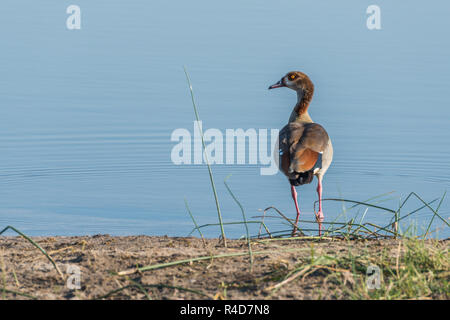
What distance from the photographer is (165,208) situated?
32.1 ft

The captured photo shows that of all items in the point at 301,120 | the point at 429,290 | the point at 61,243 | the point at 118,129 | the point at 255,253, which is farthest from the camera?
the point at 118,129

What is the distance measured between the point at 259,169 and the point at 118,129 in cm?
274

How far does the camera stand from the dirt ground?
4.89 metres

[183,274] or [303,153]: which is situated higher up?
[303,153]

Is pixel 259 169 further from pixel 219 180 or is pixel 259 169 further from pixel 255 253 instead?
pixel 255 253

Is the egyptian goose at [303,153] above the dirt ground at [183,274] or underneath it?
above

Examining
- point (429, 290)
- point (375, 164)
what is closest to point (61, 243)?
point (429, 290)

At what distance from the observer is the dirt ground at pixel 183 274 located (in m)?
4.89

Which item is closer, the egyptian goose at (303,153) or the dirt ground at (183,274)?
the dirt ground at (183,274)

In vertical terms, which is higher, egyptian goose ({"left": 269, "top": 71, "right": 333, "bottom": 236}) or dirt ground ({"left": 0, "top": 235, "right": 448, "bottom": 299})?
egyptian goose ({"left": 269, "top": 71, "right": 333, "bottom": 236})

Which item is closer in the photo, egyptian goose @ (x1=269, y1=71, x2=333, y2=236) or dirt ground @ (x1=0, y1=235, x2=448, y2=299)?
dirt ground @ (x1=0, y1=235, x2=448, y2=299)

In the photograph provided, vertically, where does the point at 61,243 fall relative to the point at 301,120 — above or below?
below

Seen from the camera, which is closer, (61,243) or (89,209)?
(61,243)

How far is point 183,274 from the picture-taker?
5316 mm
